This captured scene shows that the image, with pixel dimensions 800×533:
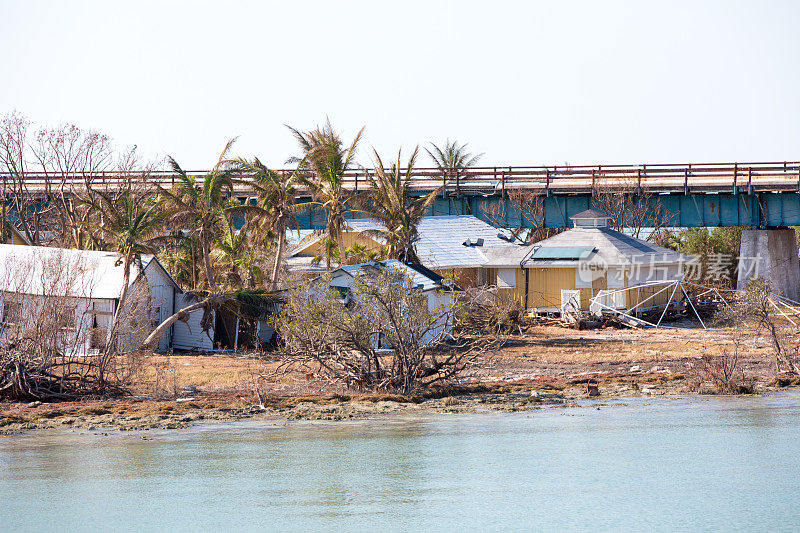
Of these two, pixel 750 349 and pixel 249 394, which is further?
pixel 750 349

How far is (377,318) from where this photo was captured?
22.2 m

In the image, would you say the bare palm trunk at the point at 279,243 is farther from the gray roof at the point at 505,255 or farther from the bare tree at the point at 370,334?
the bare tree at the point at 370,334

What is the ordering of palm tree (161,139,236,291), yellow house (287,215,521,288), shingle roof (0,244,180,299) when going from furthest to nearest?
1. yellow house (287,215,521,288)
2. palm tree (161,139,236,291)
3. shingle roof (0,244,180,299)

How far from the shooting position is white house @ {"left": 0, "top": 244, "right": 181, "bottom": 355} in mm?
21812

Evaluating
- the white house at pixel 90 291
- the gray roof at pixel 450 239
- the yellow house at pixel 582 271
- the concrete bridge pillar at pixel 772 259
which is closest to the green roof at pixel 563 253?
the yellow house at pixel 582 271

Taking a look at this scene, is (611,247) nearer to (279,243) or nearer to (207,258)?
(279,243)

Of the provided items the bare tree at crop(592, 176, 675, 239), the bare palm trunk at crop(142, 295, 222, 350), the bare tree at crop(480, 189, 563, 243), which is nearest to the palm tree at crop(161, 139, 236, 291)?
the bare palm trunk at crop(142, 295, 222, 350)

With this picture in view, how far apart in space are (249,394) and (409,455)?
6489 mm

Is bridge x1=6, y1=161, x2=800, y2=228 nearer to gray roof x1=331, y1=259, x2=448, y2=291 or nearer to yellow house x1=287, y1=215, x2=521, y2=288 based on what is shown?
yellow house x1=287, y1=215, x2=521, y2=288

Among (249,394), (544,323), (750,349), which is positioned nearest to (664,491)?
(249,394)

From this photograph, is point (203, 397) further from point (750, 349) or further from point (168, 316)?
point (750, 349)

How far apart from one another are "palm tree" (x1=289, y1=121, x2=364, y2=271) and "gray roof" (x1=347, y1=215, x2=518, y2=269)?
246 cm

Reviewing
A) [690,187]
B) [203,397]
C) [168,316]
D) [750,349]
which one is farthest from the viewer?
[690,187]

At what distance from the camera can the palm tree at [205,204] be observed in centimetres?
3284
